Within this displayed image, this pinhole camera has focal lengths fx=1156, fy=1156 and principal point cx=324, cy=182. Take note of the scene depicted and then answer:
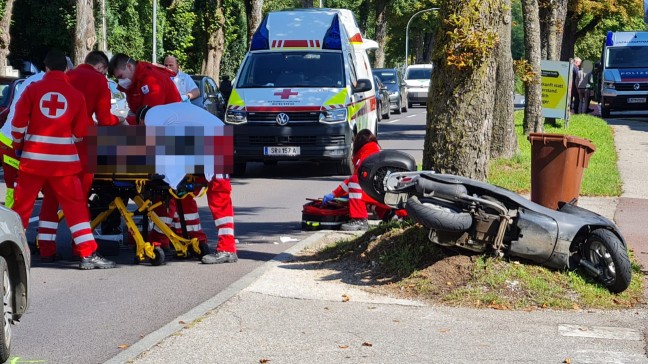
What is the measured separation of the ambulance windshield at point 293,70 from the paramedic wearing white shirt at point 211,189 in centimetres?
869

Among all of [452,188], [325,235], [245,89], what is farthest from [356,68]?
[452,188]

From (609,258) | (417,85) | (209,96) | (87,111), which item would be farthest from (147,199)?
(417,85)

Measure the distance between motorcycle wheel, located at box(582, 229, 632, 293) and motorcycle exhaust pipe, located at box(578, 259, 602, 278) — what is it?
22 millimetres

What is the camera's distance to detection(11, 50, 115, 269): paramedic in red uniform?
1002 cm

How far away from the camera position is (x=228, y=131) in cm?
1063

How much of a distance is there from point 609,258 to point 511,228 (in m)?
0.81

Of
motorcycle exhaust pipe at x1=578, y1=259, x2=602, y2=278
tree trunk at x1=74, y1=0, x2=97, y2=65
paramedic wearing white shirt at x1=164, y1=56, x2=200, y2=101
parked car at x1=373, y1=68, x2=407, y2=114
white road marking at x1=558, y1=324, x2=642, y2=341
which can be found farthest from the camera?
parked car at x1=373, y1=68, x2=407, y2=114

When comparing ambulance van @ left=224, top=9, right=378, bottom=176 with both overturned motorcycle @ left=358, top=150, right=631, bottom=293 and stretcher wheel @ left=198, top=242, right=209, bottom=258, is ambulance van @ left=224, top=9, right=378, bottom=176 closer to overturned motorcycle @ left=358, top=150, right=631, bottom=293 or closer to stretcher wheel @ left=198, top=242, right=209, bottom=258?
stretcher wheel @ left=198, top=242, right=209, bottom=258

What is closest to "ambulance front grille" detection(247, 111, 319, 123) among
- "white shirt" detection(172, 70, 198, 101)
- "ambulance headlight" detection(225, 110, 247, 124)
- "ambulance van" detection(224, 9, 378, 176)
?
"ambulance van" detection(224, 9, 378, 176)

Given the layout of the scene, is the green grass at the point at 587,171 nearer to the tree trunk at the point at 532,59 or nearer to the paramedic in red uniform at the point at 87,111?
the tree trunk at the point at 532,59

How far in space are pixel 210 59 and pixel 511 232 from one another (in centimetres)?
4266

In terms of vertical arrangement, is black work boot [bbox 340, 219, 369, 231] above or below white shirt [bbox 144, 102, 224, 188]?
below

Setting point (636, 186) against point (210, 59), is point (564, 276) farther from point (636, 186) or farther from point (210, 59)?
point (210, 59)

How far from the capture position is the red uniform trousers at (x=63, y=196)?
10.2m
